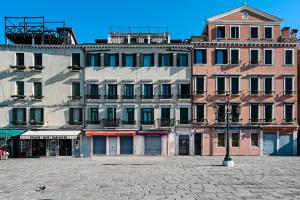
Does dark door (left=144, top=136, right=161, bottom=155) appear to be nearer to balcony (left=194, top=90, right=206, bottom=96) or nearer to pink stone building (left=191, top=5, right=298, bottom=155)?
pink stone building (left=191, top=5, right=298, bottom=155)

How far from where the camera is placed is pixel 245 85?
129ft

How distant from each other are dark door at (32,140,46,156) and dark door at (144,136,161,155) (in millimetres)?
11813

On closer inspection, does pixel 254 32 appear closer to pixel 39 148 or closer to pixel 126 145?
pixel 126 145

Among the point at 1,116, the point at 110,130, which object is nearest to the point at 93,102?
the point at 110,130

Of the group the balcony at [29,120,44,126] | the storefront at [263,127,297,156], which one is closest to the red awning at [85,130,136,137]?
the balcony at [29,120,44,126]

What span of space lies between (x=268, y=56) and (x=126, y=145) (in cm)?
1981

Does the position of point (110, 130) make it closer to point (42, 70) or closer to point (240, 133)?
point (42, 70)

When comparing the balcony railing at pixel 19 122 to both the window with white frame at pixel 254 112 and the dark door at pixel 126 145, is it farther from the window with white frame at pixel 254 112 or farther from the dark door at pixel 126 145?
the window with white frame at pixel 254 112

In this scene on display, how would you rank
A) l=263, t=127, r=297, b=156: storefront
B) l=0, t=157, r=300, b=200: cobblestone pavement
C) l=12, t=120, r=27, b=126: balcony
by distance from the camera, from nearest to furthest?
l=0, t=157, r=300, b=200: cobblestone pavement
l=12, t=120, r=27, b=126: balcony
l=263, t=127, r=297, b=156: storefront

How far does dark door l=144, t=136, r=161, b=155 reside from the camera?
3928cm

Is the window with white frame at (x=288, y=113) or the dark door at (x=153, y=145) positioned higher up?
the window with white frame at (x=288, y=113)

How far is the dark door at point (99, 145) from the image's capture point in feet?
128

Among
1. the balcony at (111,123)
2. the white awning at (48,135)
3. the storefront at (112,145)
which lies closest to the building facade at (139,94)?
the storefront at (112,145)

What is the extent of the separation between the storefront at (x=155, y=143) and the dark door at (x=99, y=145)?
14.3 feet
